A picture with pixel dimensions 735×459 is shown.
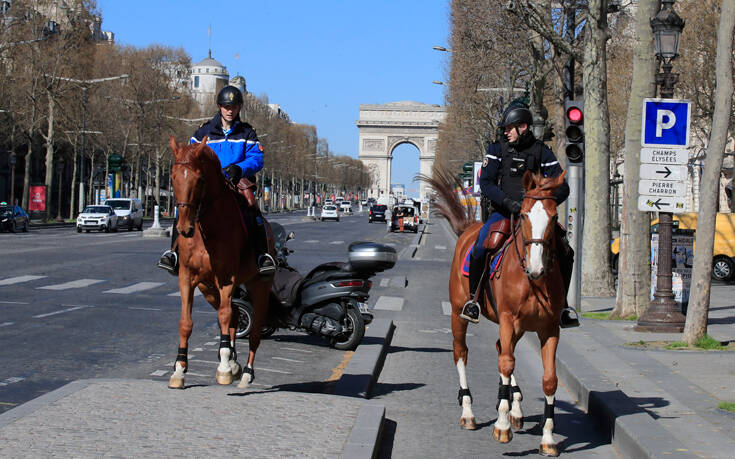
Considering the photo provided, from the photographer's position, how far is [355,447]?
6.47 metres

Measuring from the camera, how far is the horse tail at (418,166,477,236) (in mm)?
9977

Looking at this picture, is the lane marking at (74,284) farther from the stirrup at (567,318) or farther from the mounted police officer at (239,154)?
the stirrup at (567,318)

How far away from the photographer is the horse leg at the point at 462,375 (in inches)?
322

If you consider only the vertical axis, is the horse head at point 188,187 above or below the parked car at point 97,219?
above

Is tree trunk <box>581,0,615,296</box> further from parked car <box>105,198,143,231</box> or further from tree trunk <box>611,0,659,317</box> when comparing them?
parked car <box>105,198,143,231</box>

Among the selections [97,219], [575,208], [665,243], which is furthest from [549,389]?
[97,219]

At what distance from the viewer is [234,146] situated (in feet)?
30.1

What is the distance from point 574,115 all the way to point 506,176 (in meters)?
8.96

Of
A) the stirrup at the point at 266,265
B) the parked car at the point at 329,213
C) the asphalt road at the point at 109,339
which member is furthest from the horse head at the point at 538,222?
the parked car at the point at 329,213

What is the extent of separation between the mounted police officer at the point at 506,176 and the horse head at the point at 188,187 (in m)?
2.09

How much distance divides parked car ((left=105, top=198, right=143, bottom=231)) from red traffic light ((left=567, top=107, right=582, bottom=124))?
45750mm

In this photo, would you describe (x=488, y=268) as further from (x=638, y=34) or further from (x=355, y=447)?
(x=638, y=34)

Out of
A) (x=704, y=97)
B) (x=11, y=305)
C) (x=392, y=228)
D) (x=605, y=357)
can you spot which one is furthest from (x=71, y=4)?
(x=605, y=357)

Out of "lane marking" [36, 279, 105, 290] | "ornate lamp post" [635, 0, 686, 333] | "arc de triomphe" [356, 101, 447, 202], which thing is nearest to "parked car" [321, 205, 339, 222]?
"lane marking" [36, 279, 105, 290]
